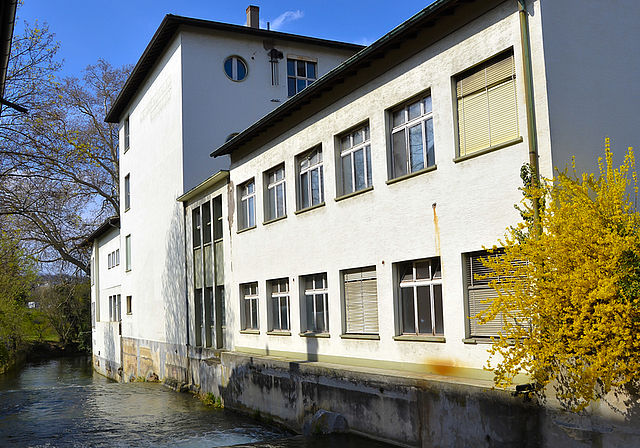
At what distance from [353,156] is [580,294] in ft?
24.1

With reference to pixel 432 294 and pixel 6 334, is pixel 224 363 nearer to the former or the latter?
pixel 432 294

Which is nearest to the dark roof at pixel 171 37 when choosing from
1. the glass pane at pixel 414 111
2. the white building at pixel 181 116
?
the white building at pixel 181 116

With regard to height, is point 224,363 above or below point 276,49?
below

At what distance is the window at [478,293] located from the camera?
10.8m

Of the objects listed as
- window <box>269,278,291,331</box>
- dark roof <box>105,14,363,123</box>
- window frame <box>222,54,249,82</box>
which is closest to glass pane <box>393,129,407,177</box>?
window <box>269,278,291,331</box>

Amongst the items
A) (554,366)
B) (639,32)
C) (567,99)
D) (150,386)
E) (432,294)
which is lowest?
(150,386)

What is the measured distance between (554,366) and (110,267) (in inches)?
1496

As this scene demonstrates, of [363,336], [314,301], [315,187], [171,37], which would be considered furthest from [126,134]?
[363,336]

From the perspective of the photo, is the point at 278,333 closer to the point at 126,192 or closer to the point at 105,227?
the point at 126,192

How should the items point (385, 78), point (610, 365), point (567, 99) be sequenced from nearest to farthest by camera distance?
point (610, 365) → point (567, 99) → point (385, 78)

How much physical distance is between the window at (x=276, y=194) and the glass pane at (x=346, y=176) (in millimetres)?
3066

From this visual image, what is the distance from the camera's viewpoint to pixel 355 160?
14.5m

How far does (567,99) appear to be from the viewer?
9961 mm

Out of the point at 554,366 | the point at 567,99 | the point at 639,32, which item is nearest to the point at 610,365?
the point at 554,366
